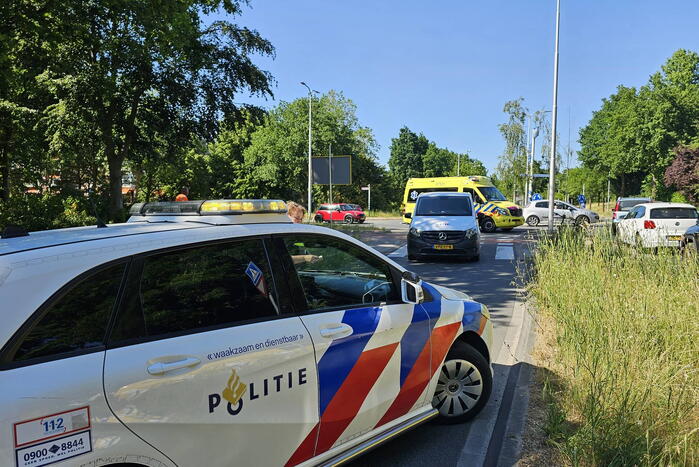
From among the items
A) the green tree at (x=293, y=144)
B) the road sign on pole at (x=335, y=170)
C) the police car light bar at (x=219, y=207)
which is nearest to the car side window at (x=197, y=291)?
the police car light bar at (x=219, y=207)

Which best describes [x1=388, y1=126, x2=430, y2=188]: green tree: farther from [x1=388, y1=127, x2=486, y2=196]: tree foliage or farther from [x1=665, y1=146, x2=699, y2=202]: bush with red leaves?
[x1=665, y1=146, x2=699, y2=202]: bush with red leaves

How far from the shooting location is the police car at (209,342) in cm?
182

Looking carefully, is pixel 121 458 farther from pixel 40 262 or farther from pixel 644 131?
pixel 644 131

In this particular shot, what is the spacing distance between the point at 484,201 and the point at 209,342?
24353 mm

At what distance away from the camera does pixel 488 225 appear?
25062mm

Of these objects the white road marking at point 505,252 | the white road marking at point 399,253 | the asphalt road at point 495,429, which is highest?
the white road marking at point 505,252

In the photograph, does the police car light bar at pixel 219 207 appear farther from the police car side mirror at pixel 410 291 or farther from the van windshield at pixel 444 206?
the van windshield at pixel 444 206

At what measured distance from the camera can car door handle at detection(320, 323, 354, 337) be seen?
2.72 m

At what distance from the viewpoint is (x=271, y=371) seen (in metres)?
2.42

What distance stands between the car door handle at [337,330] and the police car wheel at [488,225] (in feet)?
75.7

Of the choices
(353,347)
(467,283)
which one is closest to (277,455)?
(353,347)

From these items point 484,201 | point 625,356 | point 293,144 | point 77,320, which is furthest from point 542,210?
point 77,320

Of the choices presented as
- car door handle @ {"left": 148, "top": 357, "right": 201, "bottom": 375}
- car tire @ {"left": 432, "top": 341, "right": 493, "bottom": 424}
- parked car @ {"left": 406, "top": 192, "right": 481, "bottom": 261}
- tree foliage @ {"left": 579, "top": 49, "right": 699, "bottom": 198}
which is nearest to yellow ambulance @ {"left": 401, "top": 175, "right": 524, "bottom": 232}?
parked car @ {"left": 406, "top": 192, "right": 481, "bottom": 261}

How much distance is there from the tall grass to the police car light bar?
2.29 metres
